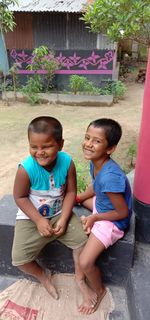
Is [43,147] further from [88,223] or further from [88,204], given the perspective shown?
[88,204]

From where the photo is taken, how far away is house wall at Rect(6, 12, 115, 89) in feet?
30.9

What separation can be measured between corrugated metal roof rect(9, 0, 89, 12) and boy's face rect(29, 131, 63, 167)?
832 centimetres

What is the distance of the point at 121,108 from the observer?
867 cm

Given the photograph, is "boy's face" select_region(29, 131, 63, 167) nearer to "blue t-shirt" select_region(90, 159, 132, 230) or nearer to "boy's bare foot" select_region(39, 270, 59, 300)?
"blue t-shirt" select_region(90, 159, 132, 230)

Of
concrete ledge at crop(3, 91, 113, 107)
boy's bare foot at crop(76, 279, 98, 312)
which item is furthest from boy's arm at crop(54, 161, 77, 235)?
concrete ledge at crop(3, 91, 113, 107)

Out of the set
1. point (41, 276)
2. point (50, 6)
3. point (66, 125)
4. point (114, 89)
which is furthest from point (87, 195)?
point (50, 6)

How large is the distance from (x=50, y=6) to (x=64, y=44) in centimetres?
126

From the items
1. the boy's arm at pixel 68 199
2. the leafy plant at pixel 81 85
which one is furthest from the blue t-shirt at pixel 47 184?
the leafy plant at pixel 81 85

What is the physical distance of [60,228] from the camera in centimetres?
179

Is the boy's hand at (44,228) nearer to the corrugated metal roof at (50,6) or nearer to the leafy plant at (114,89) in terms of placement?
the leafy plant at (114,89)

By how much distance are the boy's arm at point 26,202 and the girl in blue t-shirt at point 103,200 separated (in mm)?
258

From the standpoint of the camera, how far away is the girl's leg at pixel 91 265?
1726 mm

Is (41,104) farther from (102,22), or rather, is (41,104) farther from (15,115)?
(102,22)

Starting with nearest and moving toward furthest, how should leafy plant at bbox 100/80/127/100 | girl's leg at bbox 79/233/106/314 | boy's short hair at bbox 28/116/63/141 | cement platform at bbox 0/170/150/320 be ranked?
boy's short hair at bbox 28/116/63/141
girl's leg at bbox 79/233/106/314
cement platform at bbox 0/170/150/320
leafy plant at bbox 100/80/127/100
